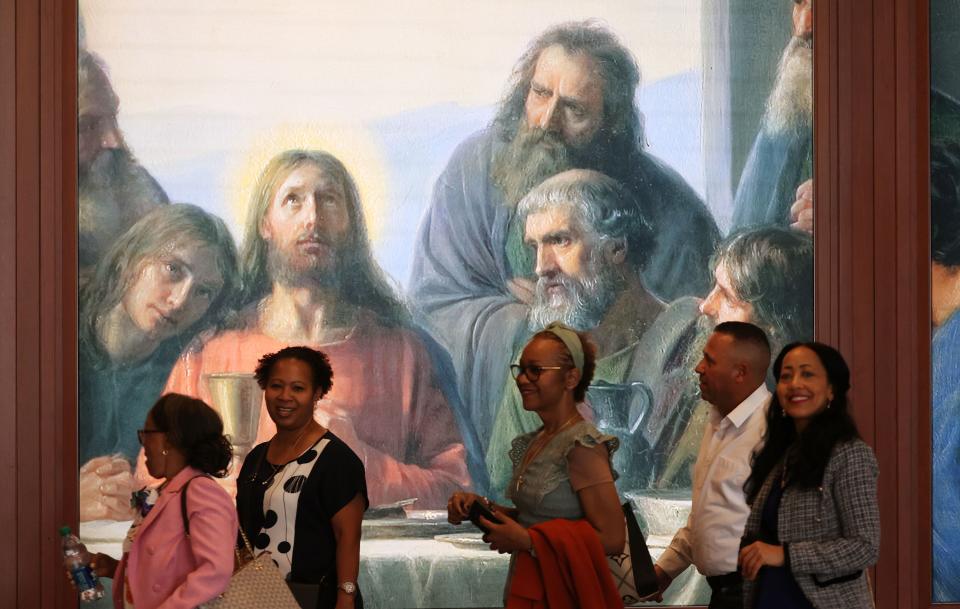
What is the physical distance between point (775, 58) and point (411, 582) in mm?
3033

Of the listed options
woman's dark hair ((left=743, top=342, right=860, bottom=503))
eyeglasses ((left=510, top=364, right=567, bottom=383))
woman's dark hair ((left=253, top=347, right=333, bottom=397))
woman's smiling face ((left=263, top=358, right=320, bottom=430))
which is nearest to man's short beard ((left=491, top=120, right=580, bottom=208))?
woman's dark hair ((left=253, top=347, right=333, bottom=397))

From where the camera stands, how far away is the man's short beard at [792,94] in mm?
6461

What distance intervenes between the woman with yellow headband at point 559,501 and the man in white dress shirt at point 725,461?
1.24 ft

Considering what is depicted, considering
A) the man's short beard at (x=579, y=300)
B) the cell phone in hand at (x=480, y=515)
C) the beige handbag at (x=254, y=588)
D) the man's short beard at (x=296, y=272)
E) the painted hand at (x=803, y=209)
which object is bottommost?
the beige handbag at (x=254, y=588)

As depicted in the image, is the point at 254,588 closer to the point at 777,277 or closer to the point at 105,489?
the point at 105,489

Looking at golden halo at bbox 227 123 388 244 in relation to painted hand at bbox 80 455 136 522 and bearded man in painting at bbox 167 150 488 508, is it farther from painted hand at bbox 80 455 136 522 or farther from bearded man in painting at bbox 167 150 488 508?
painted hand at bbox 80 455 136 522

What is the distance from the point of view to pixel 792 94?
6.47 metres

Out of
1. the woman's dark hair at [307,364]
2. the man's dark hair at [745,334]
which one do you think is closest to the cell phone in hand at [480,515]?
the woman's dark hair at [307,364]

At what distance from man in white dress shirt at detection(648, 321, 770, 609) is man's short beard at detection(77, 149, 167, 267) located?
2876mm

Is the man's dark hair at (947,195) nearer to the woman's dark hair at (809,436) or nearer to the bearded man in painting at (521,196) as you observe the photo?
the bearded man in painting at (521,196)

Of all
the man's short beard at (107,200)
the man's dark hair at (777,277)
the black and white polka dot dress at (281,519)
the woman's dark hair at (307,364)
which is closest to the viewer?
the black and white polka dot dress at (281,519)

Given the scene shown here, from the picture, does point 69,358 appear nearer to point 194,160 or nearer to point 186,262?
point 186,262

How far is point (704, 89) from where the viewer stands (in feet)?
21.2

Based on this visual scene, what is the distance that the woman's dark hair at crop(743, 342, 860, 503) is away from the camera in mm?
3738
